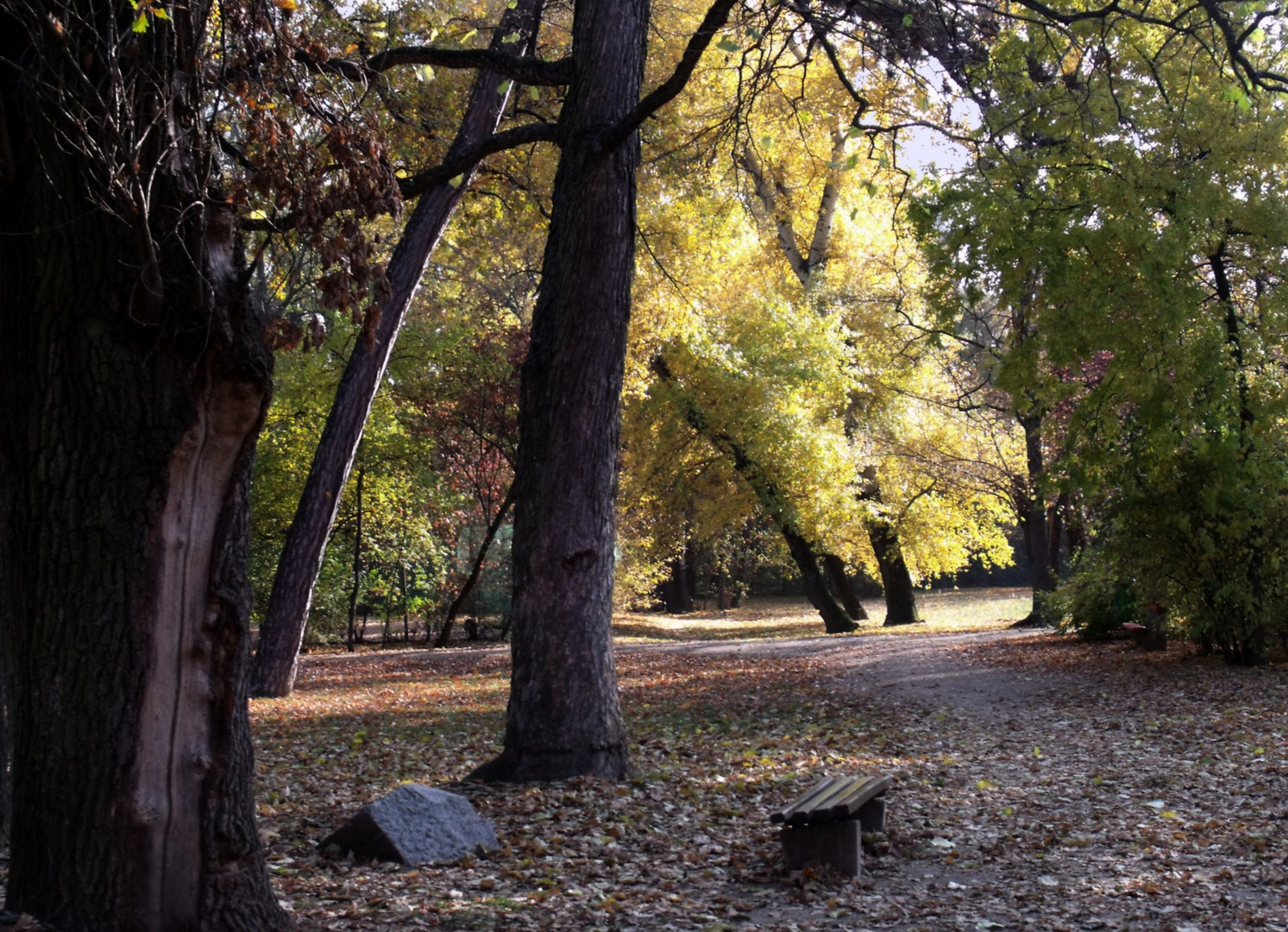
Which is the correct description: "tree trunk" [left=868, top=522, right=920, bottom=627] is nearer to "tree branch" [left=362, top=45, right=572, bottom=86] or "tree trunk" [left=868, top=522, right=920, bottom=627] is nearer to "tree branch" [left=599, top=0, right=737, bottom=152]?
"tree branch" [left=362, top=45, right=572, bottom=86]

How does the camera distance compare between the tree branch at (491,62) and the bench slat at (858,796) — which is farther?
the tree branch at (491,62)

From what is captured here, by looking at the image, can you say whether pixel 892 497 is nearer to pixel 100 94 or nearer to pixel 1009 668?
pixel 1009 668

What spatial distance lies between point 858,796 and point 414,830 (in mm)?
2123

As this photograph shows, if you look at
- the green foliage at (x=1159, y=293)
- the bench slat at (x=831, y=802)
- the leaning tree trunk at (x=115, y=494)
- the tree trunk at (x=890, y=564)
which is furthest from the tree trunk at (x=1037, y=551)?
the leaning tree trunk at (x=115, y=494)

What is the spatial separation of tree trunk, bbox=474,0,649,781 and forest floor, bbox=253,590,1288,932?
38cm

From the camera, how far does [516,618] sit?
713 centimetres

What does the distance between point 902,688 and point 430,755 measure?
613 centimetres

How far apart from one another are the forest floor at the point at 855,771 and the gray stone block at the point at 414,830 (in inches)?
3.9

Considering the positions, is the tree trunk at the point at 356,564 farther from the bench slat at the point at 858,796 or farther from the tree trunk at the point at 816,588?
the bench slat at the point at 858,796

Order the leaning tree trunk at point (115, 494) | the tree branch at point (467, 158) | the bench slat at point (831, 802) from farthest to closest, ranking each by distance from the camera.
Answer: the tree branch at point (467, 158)
the bench slat at point (831, 802)
the leaning tree trunk at point (115, 494)

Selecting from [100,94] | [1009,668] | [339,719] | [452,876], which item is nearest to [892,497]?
[1009,668]

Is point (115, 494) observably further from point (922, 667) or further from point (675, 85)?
point (922, 667)

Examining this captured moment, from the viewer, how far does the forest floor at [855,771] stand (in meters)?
4.88

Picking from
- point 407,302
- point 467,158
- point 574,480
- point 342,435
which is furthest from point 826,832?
point 407,302
